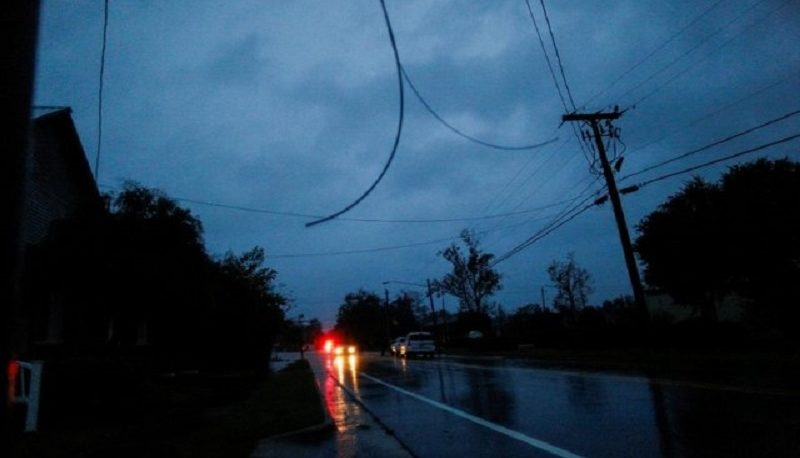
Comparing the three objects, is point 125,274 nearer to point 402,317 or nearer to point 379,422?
point 379,422

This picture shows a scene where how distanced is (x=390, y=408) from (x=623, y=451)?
7.38 meters

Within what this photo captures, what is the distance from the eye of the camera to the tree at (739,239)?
28.9 m

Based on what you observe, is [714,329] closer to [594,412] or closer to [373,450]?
[594,412]

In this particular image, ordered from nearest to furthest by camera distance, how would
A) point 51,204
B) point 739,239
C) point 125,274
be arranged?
1. point 125,274
2. point 51,204
3. point 739,239

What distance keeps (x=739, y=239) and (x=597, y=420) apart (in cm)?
2515

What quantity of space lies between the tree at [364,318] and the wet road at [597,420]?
102m

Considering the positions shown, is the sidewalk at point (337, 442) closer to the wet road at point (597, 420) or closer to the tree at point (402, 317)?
the wet road at point (597, 420)

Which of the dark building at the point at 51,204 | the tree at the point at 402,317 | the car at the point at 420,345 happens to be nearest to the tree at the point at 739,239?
the car at the point at 420,345

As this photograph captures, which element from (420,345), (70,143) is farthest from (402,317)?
(70,143)

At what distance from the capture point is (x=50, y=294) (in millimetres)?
16562

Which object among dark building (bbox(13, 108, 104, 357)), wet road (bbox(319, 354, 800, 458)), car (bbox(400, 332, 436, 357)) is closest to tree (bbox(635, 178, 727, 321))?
car (bbox(400, 332, 436, 357))

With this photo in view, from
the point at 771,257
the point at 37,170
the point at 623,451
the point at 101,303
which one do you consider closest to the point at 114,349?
the point at 101,303

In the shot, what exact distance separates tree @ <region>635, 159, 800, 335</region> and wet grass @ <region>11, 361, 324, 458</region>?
2269 cm

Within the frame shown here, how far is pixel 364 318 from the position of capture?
126 m
